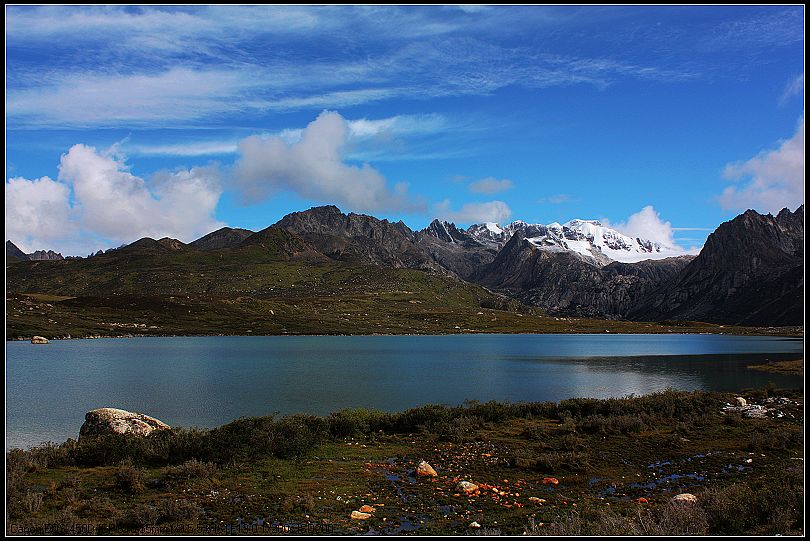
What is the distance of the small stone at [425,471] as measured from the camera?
2469 cm

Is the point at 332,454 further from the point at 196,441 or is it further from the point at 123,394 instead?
the point at 123,394

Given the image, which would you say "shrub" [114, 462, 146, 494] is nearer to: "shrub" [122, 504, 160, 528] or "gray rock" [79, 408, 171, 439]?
"shrub" [122, 504, 160, 528]

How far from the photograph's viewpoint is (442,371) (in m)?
82.1

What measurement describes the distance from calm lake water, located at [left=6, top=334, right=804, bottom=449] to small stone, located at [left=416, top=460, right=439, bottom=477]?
21765 millimetres

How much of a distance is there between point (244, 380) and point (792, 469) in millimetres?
57829

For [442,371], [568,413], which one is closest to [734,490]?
[568,413]

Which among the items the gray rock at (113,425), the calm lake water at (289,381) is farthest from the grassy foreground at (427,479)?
the calm lake water at (289,381)

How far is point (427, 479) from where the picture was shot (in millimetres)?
24109

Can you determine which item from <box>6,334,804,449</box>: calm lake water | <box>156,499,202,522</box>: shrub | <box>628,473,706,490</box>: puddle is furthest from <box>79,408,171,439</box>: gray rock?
<box>628,473,706,490</box>: puddle

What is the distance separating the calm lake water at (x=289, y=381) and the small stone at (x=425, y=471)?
2177 cm

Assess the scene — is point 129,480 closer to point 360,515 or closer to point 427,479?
point 360,515

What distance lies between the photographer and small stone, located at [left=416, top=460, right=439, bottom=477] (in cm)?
2469

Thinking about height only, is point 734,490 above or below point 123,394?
above

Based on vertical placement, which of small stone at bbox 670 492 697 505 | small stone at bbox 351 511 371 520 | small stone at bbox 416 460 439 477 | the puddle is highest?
small stone at bbox 670 492 697 505
